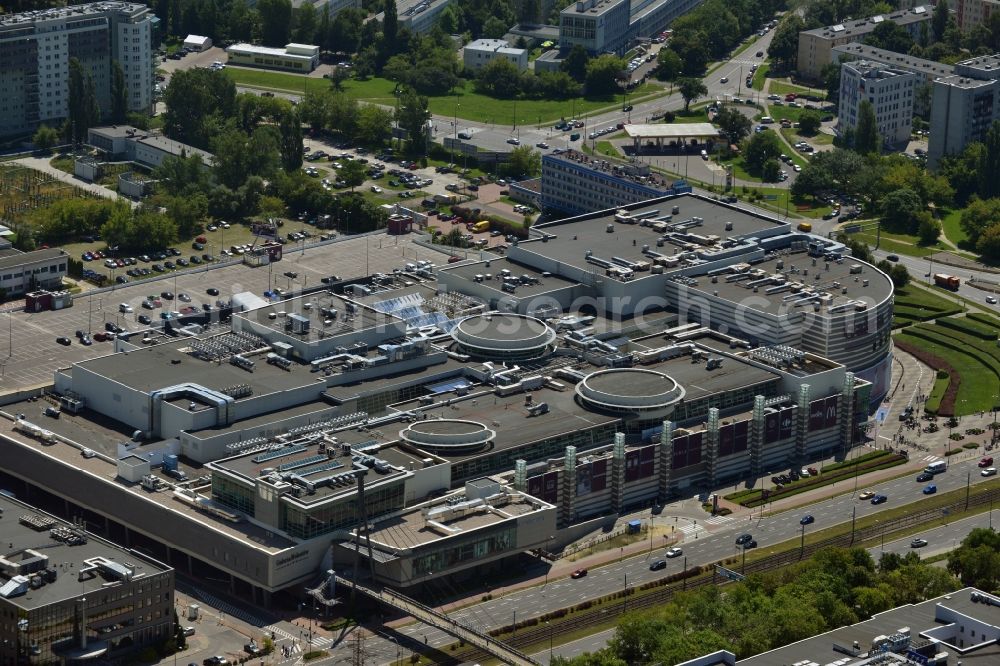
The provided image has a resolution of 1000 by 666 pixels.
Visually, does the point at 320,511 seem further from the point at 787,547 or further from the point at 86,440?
the point at 787,547

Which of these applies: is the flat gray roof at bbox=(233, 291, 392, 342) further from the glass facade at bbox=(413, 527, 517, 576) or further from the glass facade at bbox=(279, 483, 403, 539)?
the glass facade at bbox=(413, 527, 517, 576)

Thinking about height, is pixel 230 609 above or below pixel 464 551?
below

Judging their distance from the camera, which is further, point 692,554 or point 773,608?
point 692,554

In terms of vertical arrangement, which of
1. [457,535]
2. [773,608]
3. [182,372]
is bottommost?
[773,608]

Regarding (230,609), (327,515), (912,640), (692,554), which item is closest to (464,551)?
(327,515)

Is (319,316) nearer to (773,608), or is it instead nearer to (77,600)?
(77,600)

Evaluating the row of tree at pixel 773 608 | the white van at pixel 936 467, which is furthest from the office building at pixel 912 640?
the white van at pixel 936 467

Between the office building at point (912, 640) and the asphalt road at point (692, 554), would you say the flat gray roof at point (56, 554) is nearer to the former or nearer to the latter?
the asphalt road at point (692, 554)

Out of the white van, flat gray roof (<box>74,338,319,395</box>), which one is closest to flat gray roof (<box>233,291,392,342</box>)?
flat gray roof (<box>74,338,319,395</box>)
